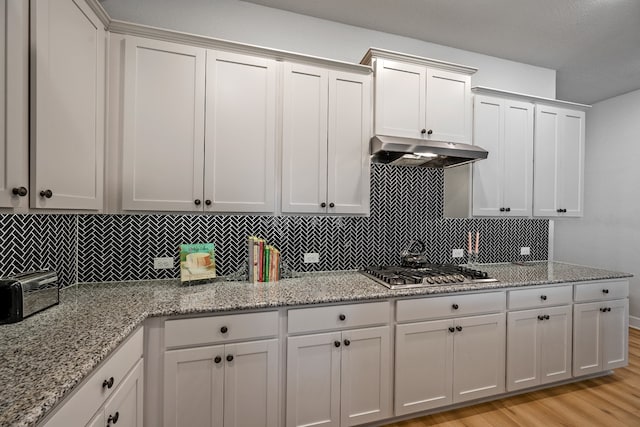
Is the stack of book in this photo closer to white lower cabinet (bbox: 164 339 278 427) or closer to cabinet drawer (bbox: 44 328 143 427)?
white lower cabinet (bbox: 164 339 278 427)

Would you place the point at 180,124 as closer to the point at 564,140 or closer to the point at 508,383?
the point at 508,383

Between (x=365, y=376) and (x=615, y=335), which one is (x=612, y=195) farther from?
(x=365, y=376)

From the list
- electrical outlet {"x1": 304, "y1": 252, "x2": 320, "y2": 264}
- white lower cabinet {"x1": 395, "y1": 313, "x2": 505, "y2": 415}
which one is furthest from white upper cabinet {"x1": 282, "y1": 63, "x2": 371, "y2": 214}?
white lower cabinet {"x1": 395, "y1": 313, "x2": 505, "y2": 415}

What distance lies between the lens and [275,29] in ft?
7.61

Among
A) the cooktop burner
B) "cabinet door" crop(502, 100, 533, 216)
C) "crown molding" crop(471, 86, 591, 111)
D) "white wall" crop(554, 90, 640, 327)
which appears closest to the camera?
the cooktop burner

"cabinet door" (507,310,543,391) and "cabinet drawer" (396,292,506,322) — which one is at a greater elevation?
"cabinet drawer" (396,292,506,322)

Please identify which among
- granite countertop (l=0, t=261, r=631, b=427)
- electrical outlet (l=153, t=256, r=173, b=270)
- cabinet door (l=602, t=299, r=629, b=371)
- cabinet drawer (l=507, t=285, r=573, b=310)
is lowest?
cabinet door (l=602, t=299, r=629, b=371)

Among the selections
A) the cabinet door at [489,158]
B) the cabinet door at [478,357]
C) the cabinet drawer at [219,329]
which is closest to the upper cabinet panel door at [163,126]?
the cabinet drawer at [219,329]

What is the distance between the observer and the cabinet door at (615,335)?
2506mm

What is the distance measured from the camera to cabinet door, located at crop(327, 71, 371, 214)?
2.06 metres

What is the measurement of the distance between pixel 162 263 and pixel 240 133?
3.47ft

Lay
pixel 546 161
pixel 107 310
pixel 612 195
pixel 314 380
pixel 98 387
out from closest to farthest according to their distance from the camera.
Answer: pixel 98 387
pixel 107 310
pixel 314 380
pixel 546 161
pixel 612 195

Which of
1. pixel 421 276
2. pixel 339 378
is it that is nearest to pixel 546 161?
pixel 421 276

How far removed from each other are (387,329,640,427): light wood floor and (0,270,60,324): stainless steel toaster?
2106 mm
